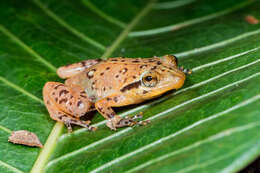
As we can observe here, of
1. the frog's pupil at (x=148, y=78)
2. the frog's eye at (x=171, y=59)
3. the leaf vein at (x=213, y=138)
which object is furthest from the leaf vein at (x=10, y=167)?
the frog's eye at (x=171, y=59)

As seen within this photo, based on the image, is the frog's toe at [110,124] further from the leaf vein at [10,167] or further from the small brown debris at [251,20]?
the small brown debris at [251,20]

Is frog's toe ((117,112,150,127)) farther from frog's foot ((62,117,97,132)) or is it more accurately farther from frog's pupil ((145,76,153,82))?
frog's pupil ((145,76,153,82))

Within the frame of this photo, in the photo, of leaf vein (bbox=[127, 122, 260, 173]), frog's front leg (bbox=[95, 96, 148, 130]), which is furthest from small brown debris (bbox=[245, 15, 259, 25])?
leaf vein (bbox=[127, 122, 260, 173])

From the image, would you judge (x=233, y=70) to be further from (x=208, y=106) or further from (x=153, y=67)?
(x=153, y=67)

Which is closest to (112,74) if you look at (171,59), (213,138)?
(171,59)

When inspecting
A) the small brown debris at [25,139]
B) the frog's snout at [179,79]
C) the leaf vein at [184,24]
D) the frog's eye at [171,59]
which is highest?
the leaf vein at [184,24]
